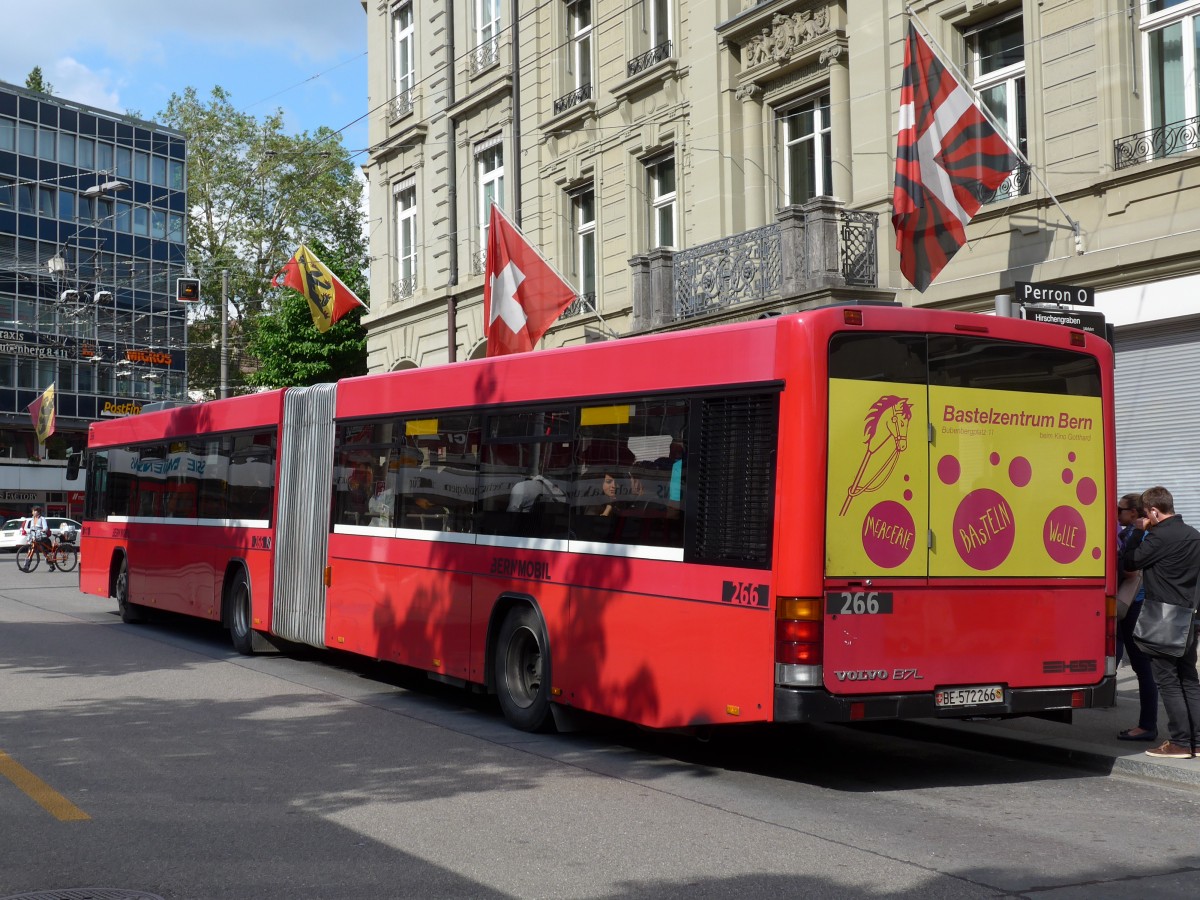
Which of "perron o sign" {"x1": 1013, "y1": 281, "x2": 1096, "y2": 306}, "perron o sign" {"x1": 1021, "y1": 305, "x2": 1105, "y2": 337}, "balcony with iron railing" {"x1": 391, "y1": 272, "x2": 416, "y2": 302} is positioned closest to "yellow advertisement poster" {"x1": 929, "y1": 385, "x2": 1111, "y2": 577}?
"perron o sign" {"x1": 1021, "y1": 305, "x2": 1105, "y2": 337}

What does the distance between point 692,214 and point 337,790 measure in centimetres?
1476

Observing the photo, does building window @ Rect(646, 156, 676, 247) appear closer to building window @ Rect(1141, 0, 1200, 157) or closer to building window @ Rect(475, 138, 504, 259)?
building window @ Rect(475, 138, 504, 259)

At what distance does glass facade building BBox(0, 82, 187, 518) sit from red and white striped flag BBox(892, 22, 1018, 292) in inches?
2001

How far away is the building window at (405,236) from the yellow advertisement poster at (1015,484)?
912 inches

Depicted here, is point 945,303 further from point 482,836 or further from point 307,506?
point 482,836

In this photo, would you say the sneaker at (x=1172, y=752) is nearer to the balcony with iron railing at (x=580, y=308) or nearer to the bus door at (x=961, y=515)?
the bus door at (x=961, y=515)

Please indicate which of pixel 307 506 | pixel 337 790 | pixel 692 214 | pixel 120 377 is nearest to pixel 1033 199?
pixel 692 214

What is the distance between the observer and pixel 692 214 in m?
21.7

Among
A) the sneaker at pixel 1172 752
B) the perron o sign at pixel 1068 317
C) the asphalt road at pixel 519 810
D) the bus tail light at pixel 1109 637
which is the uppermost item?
the perron o sign at pixel 1068 317

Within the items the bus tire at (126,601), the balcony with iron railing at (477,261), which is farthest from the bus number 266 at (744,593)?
the balcony with iron railing at (477,261)

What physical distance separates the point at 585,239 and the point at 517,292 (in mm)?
4261

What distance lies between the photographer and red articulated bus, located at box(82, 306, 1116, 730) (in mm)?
8195

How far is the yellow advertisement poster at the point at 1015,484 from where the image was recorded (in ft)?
28.1

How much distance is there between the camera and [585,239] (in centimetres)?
2547
